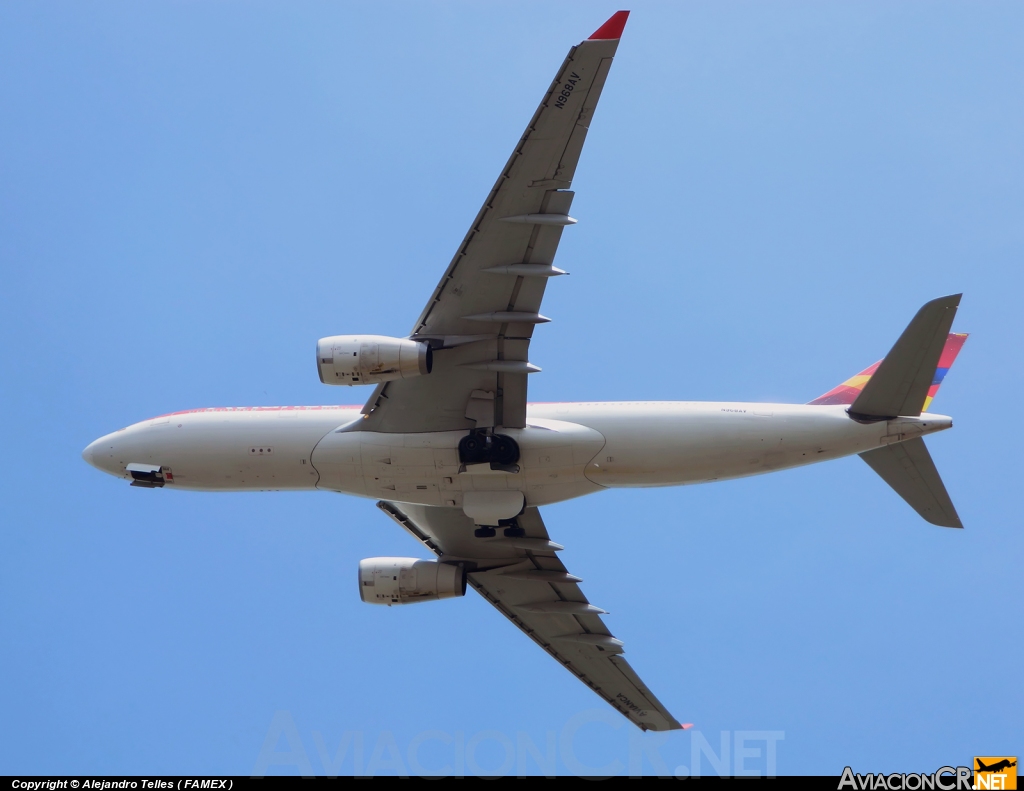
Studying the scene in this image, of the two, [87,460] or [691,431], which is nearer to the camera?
[691,431]

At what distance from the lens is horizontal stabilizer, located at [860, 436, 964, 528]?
2784cm

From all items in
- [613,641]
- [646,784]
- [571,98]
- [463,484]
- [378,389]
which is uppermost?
[571,98]

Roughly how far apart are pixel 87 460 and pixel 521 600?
1292cm

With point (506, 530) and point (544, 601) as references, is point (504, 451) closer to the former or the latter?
point (506, 530)

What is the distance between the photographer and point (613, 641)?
33.4 m

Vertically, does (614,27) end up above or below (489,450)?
above

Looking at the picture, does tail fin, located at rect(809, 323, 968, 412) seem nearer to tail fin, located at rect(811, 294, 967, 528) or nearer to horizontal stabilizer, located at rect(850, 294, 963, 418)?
tail fin, located at rect(811, 294, 967, 528)

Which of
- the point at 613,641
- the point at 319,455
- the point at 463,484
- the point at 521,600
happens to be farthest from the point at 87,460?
the point at 613,641

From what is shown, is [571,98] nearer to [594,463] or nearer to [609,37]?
[609,37]

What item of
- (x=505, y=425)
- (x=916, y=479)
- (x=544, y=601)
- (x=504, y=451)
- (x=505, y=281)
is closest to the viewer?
(x=505, y=281)

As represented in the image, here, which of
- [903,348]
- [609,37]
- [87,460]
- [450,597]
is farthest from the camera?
[450,597]

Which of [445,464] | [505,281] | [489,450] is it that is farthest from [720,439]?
[445,464]

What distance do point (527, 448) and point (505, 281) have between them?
4315 mm

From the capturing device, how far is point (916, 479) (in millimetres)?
27953
